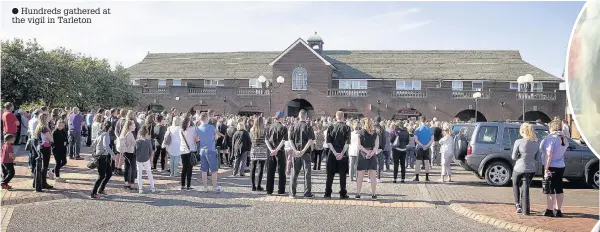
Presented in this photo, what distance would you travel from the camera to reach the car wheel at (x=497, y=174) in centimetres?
1368

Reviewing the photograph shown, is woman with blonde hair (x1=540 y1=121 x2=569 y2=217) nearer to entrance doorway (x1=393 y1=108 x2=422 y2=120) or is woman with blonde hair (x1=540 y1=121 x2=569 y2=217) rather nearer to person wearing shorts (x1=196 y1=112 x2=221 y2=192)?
person wearing shorts (x1=196 y1=112 x2=221 y2=192)

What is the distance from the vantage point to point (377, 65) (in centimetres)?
4919

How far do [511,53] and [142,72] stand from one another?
125ft

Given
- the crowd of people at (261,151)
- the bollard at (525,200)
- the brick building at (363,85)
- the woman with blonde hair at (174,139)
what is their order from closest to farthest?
the bollard at (525,200), the crowd of people at (261,151), the woman with blonde hair at (174,139), the brick building at (363,85)

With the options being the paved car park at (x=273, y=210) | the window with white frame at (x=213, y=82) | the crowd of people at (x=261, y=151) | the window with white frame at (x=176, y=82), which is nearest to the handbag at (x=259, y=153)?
the crowd of people at (x=261, y=151)

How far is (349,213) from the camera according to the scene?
9.36 meters

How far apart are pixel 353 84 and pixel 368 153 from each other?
120 feet

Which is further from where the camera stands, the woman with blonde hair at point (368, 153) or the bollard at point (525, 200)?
the woman with blonde hair at point (368, 153)

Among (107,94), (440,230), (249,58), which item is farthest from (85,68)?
(440,230)

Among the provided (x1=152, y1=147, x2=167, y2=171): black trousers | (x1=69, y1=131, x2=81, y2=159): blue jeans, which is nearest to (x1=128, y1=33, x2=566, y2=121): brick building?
(x1=69, y1=131, x2=81, y2=159): blue jeans

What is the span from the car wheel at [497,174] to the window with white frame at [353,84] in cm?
3310

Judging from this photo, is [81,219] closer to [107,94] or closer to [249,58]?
[107,94]

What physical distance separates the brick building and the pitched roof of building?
0.31ft

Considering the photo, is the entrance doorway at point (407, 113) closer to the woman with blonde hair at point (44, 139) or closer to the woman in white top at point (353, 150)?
the woman in white top at point (353, 150)
